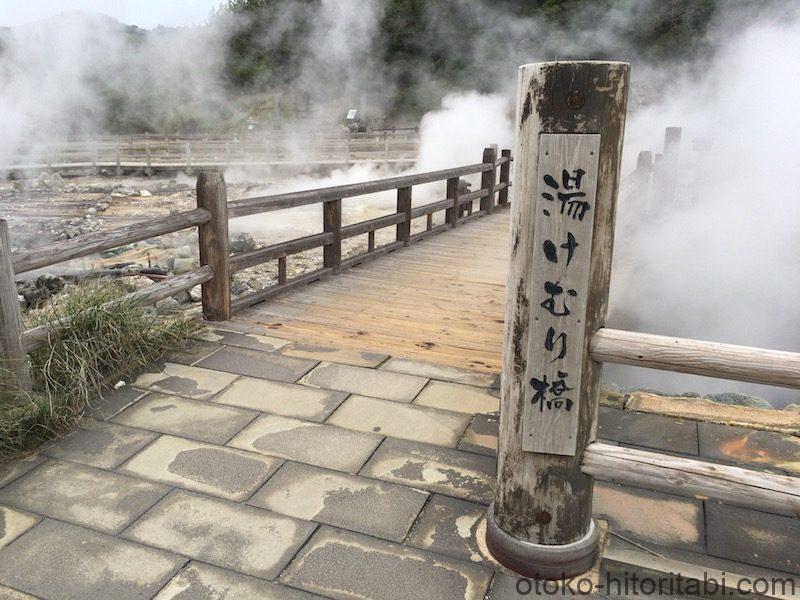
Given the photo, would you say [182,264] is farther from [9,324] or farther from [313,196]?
[9,324]

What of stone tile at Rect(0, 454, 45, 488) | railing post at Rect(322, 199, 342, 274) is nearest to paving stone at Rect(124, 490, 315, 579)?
stone tile at Rect(0, 454, 45, 488)

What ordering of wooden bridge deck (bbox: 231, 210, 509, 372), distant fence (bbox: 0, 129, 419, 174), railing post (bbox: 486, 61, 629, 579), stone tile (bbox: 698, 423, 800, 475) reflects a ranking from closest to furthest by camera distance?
railing post (bbox: 486, 61, 629, 579) → stone tile (bbox: 698, 423, 800, 475) → wooden bridge deck (bbox: 231, 210, 509, 372) → distant fence (bbox: 0, 129, 419, 174)

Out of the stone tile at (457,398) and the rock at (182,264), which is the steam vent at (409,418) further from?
the rock at (182,264)

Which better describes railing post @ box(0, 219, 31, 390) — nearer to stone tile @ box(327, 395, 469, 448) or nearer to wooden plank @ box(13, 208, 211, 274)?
wooden plank @ box(13, 208, 211, 274)

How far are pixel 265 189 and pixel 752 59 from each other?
13.7 meters

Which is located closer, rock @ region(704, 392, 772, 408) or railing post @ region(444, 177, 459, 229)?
rock @ region(704, 392, 772, 408)

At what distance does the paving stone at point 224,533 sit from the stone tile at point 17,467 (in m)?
0.57

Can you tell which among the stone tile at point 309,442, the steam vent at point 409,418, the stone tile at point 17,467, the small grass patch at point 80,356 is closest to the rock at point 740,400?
the steam vent at point 409,418

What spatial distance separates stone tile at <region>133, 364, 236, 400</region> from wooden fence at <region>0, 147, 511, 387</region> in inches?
15.9

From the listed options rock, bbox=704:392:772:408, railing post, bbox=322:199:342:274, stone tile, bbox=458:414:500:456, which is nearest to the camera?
stone tile, bbox=458:414:500:456

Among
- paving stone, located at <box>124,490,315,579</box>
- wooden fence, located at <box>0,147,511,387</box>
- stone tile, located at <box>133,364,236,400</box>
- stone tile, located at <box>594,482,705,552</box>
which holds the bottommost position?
paving stone, located at <box>124,490,315,579</box>

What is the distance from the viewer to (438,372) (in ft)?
10.7

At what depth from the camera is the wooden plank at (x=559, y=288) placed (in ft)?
5.38

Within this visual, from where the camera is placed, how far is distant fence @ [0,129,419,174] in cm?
2088
